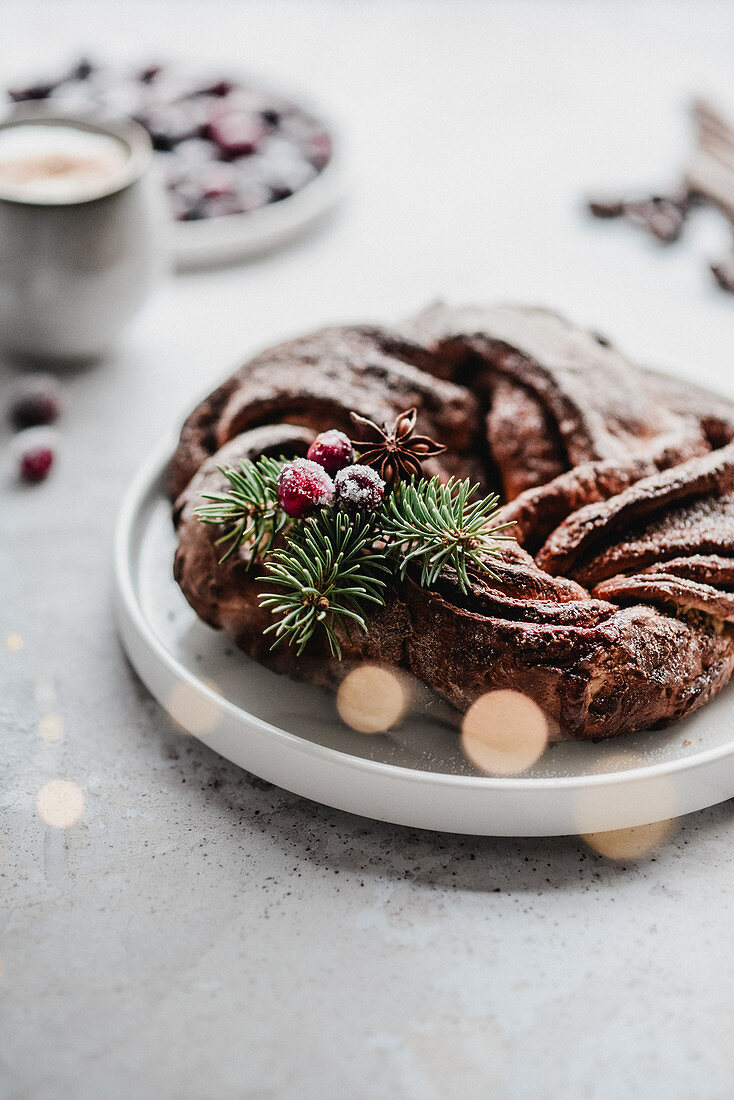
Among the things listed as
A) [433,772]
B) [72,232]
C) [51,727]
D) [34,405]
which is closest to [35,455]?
[34,405]

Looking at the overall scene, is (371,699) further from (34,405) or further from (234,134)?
(234,134)

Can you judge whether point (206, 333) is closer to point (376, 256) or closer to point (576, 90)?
point (376, 256)

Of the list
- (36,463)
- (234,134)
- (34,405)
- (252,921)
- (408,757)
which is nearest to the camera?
(252,921)

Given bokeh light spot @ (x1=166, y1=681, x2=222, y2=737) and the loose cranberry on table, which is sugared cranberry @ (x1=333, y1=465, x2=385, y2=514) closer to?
bokeh light spot @ (x1=166, y1=681, x2=222, y2=737)

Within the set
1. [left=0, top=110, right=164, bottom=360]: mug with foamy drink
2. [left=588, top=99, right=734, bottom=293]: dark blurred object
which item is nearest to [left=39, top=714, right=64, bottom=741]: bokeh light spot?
[left=0, top=110, right=164, bottom=360]: mug with foamy drink

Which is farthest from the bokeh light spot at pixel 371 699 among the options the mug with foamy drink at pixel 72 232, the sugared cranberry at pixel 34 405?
the mug with foamy drink at pixel 72 232

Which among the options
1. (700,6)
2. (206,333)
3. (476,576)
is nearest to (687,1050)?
(476,576)

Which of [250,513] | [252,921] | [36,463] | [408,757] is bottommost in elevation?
[36,463]
